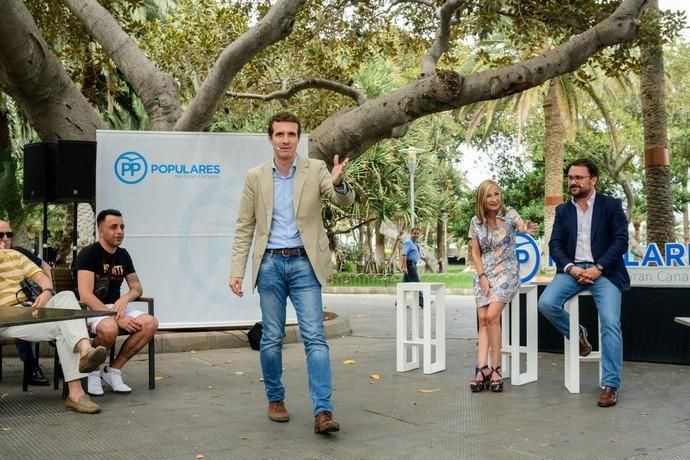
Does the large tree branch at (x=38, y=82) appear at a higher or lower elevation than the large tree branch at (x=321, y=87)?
lower

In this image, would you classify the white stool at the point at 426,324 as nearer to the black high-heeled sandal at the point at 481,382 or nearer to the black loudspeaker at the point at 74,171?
the black high-heeled sandal at the point at 481,382

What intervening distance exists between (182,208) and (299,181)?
15.2ft

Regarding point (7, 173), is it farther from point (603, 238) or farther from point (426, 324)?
point (603, 238)

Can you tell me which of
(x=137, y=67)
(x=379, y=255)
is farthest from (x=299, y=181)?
(x=379, y=255)

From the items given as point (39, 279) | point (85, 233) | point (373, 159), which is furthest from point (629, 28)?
point (373, 159)

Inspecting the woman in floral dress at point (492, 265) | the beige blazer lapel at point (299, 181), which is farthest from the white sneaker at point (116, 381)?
the woman in floral dress at point (492, 265)

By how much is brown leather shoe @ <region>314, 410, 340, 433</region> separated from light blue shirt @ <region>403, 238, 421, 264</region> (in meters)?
12.6

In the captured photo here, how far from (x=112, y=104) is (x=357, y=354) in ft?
41.0

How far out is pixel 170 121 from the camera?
10773 mm

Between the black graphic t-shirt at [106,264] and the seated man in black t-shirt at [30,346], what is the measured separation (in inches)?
17.3

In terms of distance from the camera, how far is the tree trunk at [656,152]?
10500 millimetres

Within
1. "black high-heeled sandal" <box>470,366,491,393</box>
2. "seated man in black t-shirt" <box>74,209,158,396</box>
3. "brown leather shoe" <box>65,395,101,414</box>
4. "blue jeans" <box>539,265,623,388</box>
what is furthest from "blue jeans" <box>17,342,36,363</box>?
"blue jeans" <box>539,265,623,388</box>

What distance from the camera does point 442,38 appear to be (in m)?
10.8

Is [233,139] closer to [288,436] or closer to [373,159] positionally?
[288,436]
